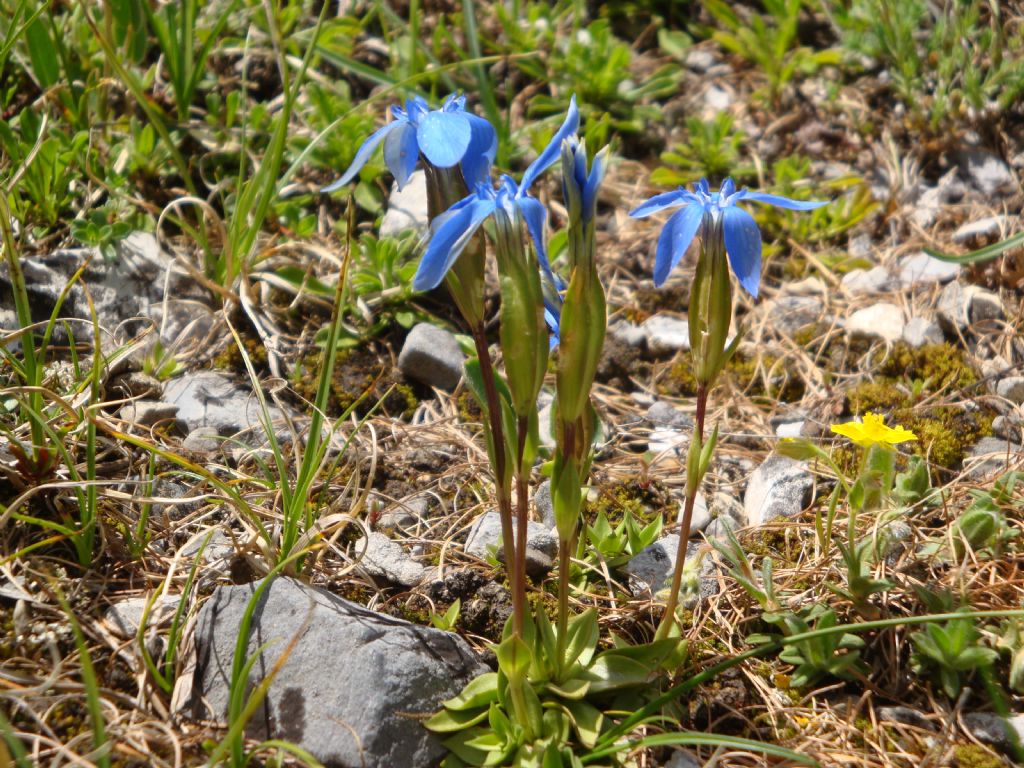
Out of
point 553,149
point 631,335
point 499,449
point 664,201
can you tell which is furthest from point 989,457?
point 553,149

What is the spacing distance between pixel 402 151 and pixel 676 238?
529mm

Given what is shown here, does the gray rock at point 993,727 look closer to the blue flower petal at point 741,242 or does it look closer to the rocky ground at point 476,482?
the rocky ground at point 476,482

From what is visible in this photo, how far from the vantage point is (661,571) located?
2.31 meters

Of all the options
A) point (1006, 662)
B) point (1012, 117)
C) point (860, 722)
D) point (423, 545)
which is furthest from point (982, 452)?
point (1012, 117)

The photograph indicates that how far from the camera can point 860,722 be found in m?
1.95

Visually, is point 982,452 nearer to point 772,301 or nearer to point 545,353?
point 772,301

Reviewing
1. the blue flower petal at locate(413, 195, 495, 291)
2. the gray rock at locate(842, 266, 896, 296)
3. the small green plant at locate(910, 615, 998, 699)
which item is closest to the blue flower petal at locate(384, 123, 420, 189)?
the blue flower petal at locate(413, 195, 495, 291)

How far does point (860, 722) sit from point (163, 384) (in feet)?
6.81

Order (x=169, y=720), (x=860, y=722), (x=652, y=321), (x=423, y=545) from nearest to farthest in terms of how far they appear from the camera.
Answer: (x=169, y=720) < (x=860, y=722) < (x=423, y=545) < (x=652, y=321)

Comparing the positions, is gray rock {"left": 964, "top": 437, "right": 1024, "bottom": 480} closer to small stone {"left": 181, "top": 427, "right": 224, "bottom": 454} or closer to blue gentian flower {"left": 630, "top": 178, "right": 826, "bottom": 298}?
blue gentian flower {"left": 630, "top": 178, "right": 826, "bottom": 298}

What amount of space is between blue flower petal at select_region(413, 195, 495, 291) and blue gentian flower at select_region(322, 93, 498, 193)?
105 mm

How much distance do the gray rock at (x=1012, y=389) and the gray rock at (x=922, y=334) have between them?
0.26 m

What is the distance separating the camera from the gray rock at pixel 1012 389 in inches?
110

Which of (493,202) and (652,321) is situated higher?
(493,202)
